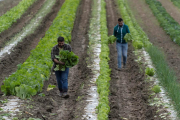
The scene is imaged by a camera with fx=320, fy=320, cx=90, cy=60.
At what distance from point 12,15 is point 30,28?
3.46 m

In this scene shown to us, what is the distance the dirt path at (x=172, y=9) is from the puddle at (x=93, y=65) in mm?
6174

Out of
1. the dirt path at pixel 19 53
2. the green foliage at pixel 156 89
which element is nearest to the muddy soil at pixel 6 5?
the dirt path at pixel 19 53

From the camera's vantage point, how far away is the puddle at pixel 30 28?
1491 centimetres

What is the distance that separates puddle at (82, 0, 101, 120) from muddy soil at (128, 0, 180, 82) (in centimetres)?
282

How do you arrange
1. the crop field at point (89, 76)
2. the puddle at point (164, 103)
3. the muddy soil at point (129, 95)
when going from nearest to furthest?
the puddle at point (164, 103), the crop field at point (89, 76), the muddy soil at point (129, 95)

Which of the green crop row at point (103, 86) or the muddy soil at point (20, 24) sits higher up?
the muddy soil at point (20, 24)

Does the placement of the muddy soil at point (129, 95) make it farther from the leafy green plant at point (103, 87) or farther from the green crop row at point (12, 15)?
the green crop row at point (12, 15)

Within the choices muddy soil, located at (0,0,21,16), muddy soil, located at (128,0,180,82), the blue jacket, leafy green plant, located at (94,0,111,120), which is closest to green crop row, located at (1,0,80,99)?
leafy green plant, located at (94,0,111,120)

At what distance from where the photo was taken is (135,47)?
563 inches

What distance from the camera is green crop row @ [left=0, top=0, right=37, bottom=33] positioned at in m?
19.5

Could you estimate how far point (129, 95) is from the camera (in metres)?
9.13

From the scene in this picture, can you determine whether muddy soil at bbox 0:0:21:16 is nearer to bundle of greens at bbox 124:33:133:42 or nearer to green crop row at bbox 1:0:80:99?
green crop row at bbox 1:0:80:99

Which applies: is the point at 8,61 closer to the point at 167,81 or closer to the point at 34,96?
the point at 34,96

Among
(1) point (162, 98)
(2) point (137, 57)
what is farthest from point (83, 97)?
(2) point (137, 57)
